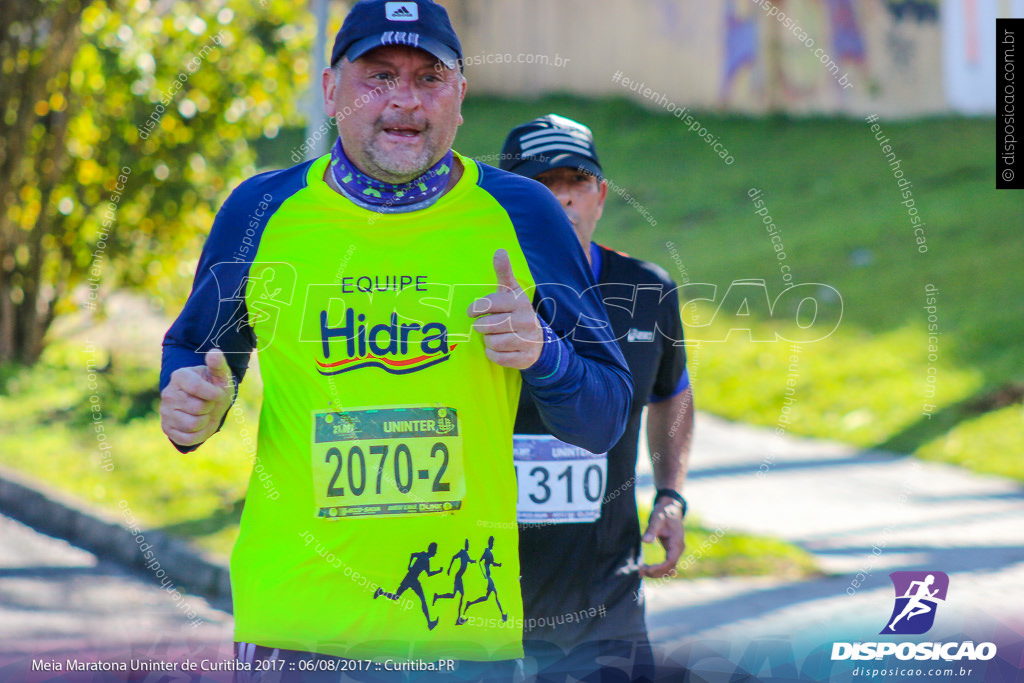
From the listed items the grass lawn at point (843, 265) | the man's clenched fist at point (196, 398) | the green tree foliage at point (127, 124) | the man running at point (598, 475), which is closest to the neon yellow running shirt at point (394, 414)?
the man's clenched fist at point (196, 398)

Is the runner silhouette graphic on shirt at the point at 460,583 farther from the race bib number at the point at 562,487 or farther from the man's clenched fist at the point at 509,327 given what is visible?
the race bib number at the point at 562,487

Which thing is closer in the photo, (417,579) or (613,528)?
(417,579)

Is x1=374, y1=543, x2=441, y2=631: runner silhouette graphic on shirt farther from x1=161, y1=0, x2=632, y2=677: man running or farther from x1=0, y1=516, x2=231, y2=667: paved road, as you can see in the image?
x1=0, y1=516, x2=231, y2=667: paved road

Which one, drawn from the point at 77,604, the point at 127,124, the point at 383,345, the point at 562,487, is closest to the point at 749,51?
the point at 127,124

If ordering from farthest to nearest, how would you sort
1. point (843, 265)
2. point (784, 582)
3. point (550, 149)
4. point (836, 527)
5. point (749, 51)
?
point (749, 51) < point (843, 265) < point (836, 527) < point (784, 582) < point (550, 149)

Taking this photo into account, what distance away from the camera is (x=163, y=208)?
9609mm

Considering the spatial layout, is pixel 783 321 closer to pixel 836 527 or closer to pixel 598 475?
pixel 836 527

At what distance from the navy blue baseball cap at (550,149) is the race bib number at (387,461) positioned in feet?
4.28

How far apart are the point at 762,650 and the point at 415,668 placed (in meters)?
0.81

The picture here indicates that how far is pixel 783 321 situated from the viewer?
1296 centimetres

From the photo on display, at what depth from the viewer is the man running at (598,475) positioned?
3.37 meters

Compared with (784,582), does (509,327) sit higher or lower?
higher

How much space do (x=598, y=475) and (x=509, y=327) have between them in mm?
1310

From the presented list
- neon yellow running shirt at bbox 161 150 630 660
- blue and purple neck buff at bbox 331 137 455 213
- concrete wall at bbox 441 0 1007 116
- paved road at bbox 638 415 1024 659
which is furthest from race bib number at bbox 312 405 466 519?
concrete wall at bbox 441 0 1007 116
